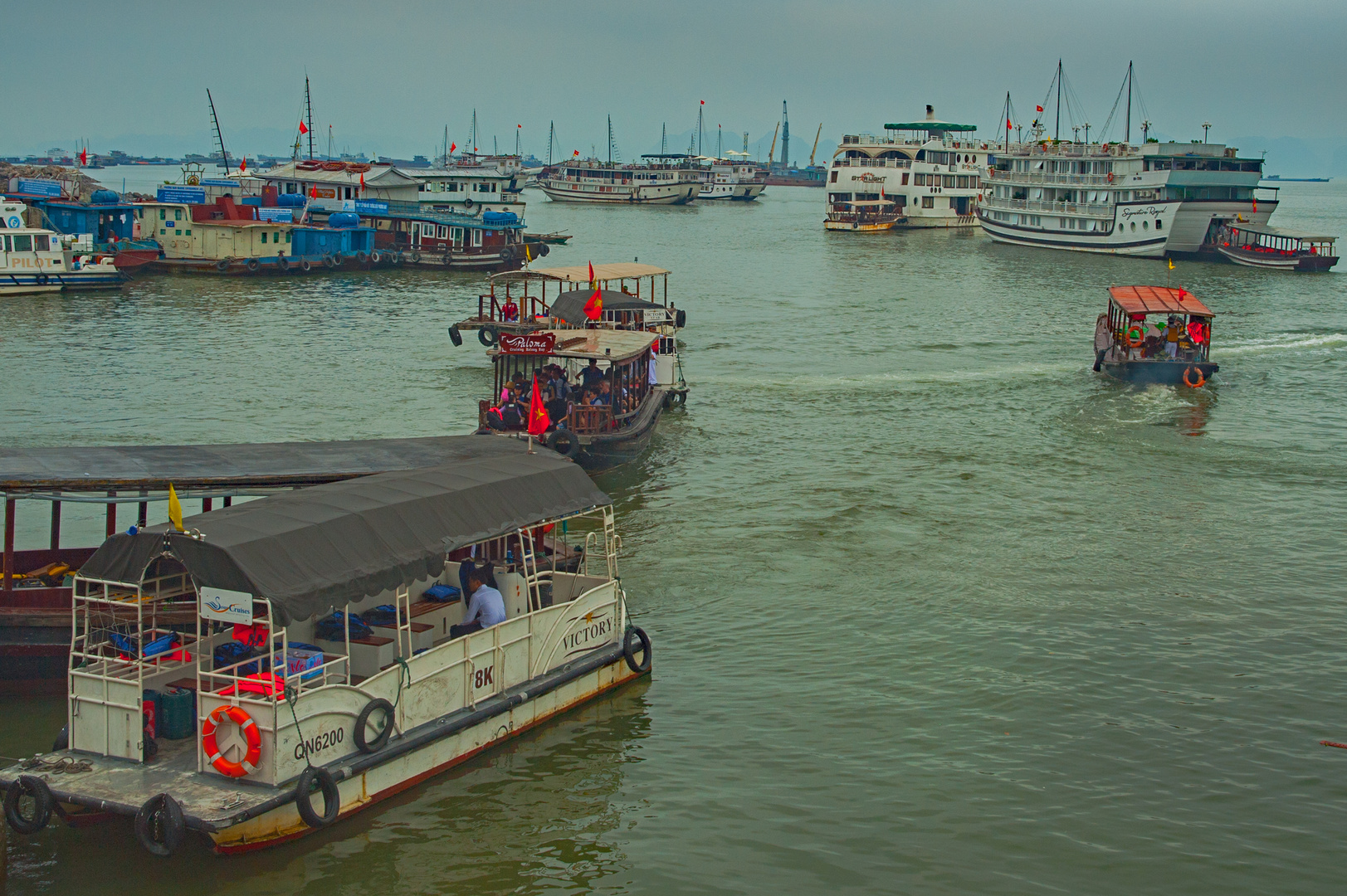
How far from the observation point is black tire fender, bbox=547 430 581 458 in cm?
2492

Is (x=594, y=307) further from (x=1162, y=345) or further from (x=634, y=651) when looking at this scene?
(x=634, y=651)

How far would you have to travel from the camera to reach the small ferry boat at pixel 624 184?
140 meters

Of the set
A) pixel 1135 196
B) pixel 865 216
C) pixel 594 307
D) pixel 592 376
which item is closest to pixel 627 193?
pixel 865 216

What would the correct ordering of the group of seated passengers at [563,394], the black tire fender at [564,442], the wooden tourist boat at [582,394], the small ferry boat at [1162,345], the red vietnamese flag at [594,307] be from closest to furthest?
the black tire fender at [564,442] → the wooden tourist boat at [582,394] → the group of seated passengers at [563,394] → the red vietnamese flag at [594,307] → the small ferry boat at [1162,345]

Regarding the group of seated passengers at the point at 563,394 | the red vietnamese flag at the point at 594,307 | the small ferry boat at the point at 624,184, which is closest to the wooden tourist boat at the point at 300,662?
the group of seated passengers at the point at 563,394

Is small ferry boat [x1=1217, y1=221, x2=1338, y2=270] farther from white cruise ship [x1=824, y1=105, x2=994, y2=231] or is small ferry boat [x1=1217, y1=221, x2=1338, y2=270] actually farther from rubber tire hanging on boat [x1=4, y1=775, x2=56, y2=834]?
rubber tire hanging on boat [x1=4, y1=775, x2=56, y2=834]

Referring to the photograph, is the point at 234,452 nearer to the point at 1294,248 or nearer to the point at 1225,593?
the point at 1225,593

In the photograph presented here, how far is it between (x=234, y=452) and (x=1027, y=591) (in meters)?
11.7

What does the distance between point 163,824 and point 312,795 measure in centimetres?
126

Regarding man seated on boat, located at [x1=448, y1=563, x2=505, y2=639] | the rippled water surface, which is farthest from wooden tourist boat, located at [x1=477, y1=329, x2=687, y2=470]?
man seated on boat, located at [x1=448, y1=563, x2=505, y2=639]

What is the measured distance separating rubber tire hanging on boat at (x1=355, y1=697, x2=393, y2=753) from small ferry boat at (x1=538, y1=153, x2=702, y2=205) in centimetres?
13113

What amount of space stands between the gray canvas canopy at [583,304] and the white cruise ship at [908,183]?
7372 cm

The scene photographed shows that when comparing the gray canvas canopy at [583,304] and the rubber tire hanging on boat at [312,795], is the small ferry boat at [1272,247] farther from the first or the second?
the rubber tire hanging on boat at [312,795]

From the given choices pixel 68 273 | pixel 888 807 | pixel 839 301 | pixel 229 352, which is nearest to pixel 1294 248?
pixel 839 301
